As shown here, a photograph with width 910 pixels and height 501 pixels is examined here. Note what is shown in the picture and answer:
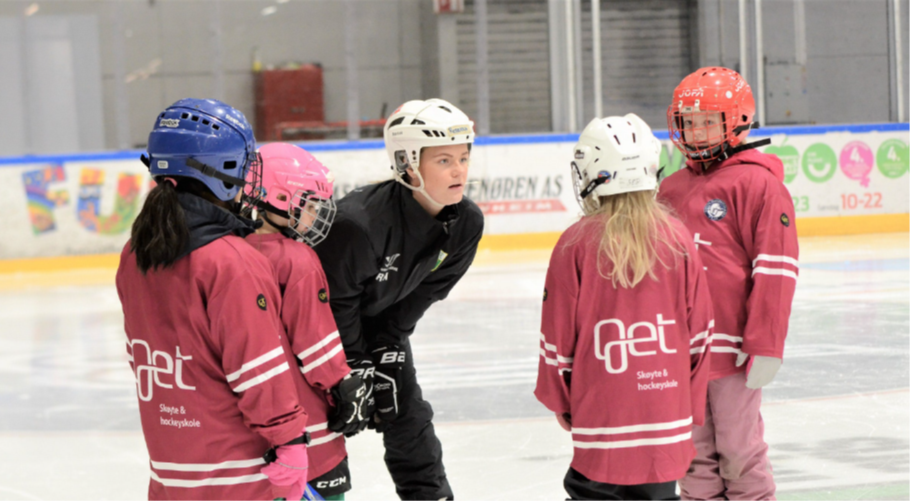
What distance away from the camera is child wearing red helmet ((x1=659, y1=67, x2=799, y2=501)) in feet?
7.77

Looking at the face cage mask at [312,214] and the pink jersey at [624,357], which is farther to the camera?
the face cage mask at [312,214]

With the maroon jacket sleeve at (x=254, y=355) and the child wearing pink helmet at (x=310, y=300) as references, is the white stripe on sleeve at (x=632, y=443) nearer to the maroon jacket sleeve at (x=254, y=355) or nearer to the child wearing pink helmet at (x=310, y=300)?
the child wearing pink helmet at (x=310, y=300)

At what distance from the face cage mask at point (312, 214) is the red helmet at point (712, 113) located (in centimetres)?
98

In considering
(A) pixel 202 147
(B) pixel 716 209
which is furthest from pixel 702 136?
(A) pixel 202 147

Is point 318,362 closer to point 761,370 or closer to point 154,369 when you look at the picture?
point 154,369

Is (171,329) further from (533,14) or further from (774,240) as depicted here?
(533,14)

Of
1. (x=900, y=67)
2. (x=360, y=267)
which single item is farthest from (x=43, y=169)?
(x=900, y=67)

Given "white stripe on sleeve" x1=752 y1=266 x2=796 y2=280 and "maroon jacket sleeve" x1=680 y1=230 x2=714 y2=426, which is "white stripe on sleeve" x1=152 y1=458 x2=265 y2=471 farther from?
"white stripe on sleeve" x1=752 y1=266 x2=796 y2=280

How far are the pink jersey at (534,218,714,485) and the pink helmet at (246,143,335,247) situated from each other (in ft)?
1.81

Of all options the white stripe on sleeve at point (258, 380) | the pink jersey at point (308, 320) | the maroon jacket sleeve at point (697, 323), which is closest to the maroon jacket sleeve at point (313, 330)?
the pink jersey at point (308, 320)

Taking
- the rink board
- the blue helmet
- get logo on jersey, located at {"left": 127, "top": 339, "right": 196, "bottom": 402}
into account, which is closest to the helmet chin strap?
the blue helmet

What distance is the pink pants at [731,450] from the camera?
2436 millimetres

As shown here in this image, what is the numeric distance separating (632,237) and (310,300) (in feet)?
2.27

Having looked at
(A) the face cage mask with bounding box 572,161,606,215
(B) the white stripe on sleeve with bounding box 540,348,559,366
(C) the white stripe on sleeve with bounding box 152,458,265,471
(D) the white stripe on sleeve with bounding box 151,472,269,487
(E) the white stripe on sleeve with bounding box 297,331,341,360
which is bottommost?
(D) the white stripe on sleeve with bounding box 151,472,269,487
